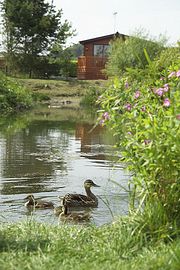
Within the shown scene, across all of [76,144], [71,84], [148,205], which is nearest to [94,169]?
[76,144]

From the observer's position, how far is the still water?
33.4 feet

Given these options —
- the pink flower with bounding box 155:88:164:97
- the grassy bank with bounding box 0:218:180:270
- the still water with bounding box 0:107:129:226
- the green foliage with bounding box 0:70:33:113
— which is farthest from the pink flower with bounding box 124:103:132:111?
the green foliage with bounding box 0:70:33:113

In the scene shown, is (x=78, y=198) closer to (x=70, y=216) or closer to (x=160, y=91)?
(x=70, y=216)

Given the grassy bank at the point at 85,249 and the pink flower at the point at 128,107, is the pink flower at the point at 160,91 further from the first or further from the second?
the grassy bank at the point at 85,249

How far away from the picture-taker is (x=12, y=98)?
35.9 m

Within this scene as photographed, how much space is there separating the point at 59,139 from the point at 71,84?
27977 mm

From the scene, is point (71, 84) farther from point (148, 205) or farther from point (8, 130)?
point (148, 205)

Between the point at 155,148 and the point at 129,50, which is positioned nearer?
the point at 155,148

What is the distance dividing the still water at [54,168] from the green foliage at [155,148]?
0.67m

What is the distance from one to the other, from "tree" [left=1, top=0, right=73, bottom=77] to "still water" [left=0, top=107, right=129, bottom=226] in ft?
89.5

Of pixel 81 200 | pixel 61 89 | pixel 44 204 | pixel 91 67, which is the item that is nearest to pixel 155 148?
pixel 44 204

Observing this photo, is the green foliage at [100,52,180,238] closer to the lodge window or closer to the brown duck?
the brown duck

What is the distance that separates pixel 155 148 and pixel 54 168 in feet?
29.7

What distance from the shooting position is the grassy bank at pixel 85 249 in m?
5.09
